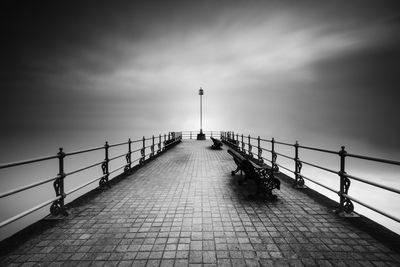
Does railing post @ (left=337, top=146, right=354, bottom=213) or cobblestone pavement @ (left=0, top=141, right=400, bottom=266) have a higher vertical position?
railing post @ (left=337, top=146, right=354, bottom=213)

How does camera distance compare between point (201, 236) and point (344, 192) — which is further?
point (344, 192)

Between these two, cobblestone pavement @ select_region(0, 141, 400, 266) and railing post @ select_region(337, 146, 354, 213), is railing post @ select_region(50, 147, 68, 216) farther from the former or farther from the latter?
railing post @ select_region(337, 146, 354, 213)

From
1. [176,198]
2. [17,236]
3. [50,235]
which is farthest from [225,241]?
[17,236]

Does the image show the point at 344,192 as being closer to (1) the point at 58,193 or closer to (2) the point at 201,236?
(2) the point at 201,236

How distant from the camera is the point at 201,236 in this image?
135 inches

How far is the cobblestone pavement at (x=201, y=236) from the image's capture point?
111 inches

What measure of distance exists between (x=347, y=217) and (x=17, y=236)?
603 cm

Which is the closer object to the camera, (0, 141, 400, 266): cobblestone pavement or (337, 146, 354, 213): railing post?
(0, 141, 400, 266): cobblestone pavement

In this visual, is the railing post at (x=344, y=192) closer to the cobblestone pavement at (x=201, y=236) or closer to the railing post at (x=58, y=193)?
the cobblestone pavement at (x=201, y=236)

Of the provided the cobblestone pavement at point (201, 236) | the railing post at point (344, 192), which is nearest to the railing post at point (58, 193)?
the cobblestone pavement at point (201, 236)

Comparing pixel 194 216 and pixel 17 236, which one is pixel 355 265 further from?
pixel 17 236

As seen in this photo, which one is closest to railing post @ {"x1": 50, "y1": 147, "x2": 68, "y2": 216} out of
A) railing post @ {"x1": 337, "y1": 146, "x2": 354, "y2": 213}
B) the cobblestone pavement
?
the cobblestone pavement

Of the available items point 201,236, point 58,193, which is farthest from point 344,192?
point 58,193

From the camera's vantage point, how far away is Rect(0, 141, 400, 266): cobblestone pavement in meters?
2.82
